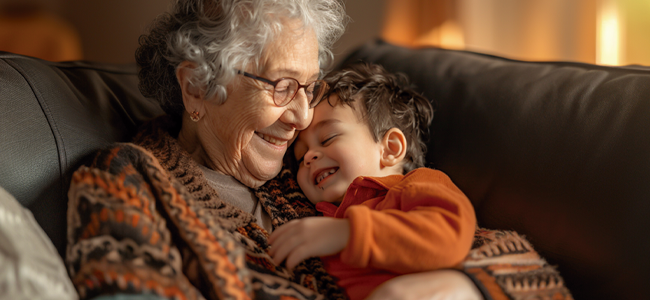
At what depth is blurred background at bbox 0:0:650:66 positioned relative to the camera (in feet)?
7.22

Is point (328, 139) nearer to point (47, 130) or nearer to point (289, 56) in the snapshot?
point (289, 56)

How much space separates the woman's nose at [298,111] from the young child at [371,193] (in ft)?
0.27

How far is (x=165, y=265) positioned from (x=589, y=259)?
963 millimetres

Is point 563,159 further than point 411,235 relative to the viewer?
Yes

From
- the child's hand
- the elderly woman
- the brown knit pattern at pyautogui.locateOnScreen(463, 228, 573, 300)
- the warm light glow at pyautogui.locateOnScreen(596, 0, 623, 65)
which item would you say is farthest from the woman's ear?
the warm light glow at pyautogui.locateOnScreen(596, 0, 623, 65)

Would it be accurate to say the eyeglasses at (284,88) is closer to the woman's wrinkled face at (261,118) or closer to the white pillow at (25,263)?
the woman's wrinkled face at (261,118)

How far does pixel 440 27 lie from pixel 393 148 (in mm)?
2091

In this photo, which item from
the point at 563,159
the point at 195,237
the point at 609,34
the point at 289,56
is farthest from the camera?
the point at 609,34

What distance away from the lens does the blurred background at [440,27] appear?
7.22 feet

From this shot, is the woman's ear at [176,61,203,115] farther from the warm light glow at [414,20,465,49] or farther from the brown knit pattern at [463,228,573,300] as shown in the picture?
the warm light glow at [414,20,465,49]

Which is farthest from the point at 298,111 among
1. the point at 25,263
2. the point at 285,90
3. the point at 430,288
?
the point at 25,263

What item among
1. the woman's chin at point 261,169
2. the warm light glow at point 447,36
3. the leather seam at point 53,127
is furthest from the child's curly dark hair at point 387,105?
the warm light glow at point 447,36

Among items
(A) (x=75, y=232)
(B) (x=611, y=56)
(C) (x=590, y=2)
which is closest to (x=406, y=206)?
(A) (x=75, y=232)

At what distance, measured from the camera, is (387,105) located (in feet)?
4.83
